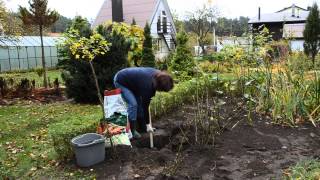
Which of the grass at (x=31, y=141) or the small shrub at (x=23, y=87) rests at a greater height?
the small shrub at (x=23, y=87)

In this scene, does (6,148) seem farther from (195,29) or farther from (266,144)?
(195,29)

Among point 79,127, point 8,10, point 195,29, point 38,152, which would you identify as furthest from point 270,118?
point 195,29

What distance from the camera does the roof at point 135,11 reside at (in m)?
28.8

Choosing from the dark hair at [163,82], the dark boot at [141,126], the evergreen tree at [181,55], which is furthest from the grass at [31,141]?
the evergreen tree at [181,55]

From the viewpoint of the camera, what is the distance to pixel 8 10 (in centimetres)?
1173

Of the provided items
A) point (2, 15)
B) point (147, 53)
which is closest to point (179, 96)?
point (2, 15)

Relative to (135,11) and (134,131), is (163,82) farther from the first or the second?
(135,11)

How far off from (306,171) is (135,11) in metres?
27.3

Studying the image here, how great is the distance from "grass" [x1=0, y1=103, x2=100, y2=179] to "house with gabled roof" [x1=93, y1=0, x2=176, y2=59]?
64.2 feet

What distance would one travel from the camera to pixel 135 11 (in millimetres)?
29719

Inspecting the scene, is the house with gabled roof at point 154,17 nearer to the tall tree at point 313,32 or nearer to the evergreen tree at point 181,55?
the tall tree at point 313,32

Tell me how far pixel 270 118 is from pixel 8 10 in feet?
30.7

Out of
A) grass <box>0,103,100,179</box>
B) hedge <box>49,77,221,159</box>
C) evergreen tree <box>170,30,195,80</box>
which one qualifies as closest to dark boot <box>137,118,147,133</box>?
hedge <box>49,77,221,159</box>

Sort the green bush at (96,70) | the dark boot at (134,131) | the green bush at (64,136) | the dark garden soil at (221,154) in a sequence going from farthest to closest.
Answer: the green bush at (96,70) → the dark boot at (134,131) → the green bush at (64,136) → the dark garden soil at (221,154)
